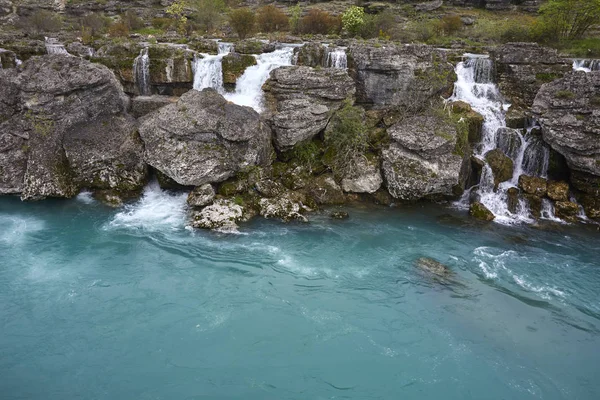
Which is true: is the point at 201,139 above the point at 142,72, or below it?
below

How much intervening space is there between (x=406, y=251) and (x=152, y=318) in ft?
38.0

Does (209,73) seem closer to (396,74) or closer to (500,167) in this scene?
(396,74)

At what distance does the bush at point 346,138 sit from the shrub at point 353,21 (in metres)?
21.3

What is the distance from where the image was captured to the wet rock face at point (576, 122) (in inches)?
820

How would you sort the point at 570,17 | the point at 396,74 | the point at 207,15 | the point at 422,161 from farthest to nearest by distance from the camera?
the point at 207,15 → the point at 570,17 → the point at 396,74 → the point at 422,161

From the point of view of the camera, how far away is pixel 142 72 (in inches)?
974

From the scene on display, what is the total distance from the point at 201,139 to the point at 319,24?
27535 millimetres

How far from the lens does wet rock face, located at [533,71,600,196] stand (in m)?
20.8

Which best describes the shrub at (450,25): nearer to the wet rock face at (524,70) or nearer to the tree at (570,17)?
the tree at (570,17)

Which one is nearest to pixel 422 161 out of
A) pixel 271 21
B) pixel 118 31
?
pixel 271 21

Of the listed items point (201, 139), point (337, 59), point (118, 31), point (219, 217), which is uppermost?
point (118, 31)

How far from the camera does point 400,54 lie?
24.7 metres

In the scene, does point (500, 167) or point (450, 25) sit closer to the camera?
point (500, 167)

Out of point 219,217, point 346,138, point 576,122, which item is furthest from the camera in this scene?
point 346,138
